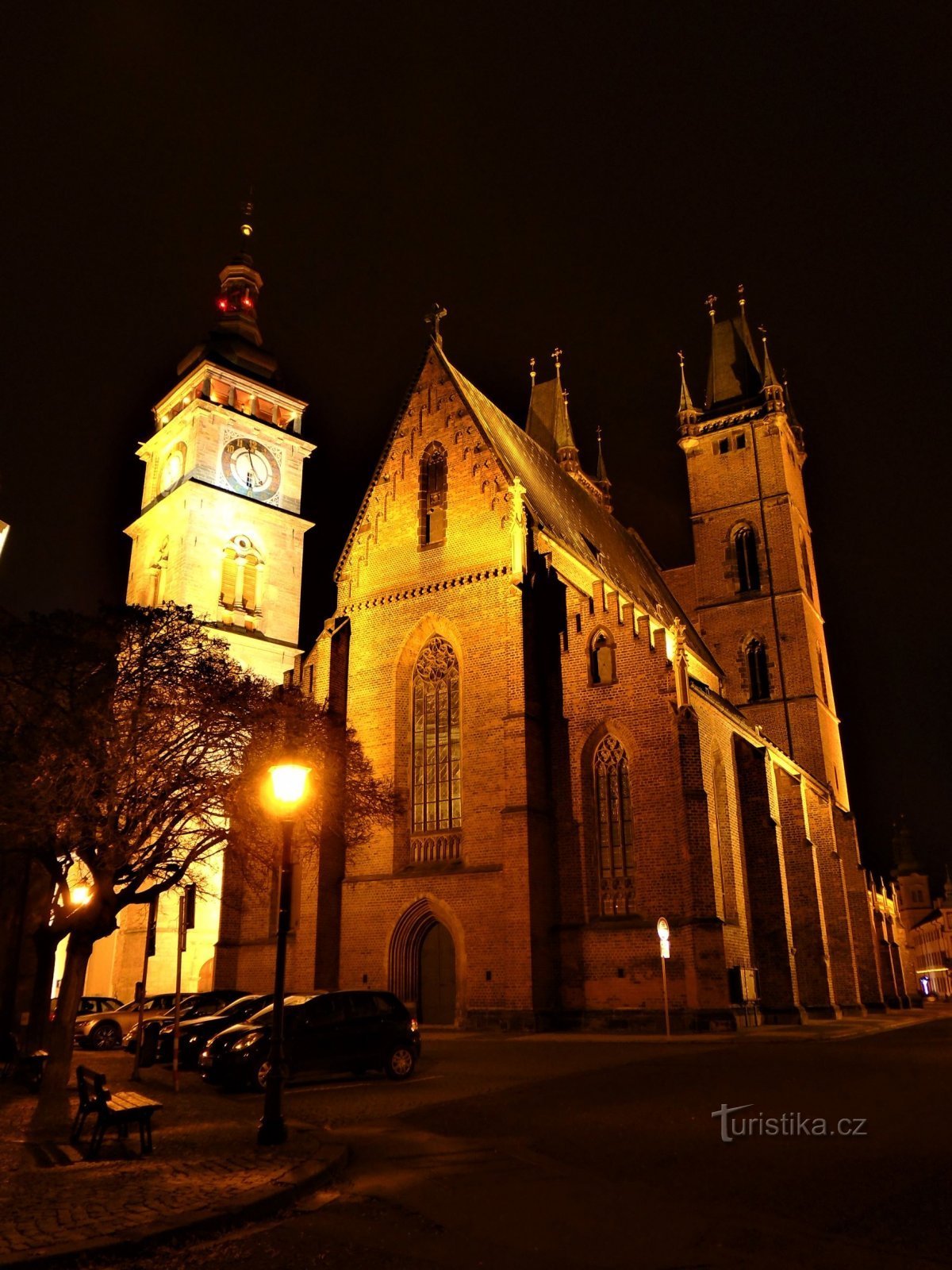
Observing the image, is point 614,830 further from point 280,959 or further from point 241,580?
point 241,580

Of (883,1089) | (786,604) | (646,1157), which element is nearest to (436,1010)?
(883,1089)

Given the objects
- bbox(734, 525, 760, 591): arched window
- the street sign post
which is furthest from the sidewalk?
bbox(734, 525, 760, 591): arched window

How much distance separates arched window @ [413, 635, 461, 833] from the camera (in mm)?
27969

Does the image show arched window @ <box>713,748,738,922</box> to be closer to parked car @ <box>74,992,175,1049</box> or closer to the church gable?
the church gable

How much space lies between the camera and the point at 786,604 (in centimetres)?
4925

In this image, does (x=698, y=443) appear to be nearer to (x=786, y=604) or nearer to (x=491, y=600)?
(x=786, y=604)

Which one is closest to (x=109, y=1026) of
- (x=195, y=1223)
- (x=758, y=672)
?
(x=195, y=1223)

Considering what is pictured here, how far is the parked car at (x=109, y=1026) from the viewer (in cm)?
2524

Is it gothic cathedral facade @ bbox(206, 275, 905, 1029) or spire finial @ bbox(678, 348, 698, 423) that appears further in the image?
spire finial @ bbox(678, 348, 698, 423)

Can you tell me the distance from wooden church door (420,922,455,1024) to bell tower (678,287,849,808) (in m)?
24.9

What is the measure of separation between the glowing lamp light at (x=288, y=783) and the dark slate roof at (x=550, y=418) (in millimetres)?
49312

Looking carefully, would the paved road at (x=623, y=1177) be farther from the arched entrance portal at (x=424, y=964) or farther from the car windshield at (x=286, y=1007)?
the arched entrance portal at (x=424, y=964)

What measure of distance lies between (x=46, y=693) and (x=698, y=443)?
148ft

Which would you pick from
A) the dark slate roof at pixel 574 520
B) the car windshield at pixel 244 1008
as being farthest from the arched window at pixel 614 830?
the car windshield at pixel 244 1008
